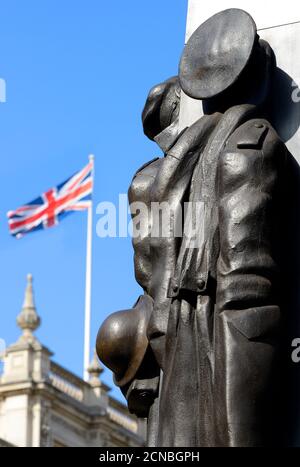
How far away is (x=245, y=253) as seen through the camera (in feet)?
16.9

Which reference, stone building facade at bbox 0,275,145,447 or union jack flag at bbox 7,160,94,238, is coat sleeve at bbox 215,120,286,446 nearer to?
union jack flag at bbox 7,160,94,238

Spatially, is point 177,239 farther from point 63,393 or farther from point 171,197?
point 63,393

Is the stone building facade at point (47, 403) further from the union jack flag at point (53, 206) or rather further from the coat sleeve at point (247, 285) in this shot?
the coat sleeve at point (247, 285)

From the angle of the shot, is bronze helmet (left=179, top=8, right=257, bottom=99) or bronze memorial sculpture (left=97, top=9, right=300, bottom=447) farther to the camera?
bronze helmet (left=179, top=8, right=257, bottom=99)

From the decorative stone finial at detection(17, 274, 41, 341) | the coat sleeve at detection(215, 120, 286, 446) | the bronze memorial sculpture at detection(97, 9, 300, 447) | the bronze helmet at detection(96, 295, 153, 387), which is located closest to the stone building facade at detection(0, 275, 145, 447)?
the decorative stone finial at detection(17, 274, 41, 341)

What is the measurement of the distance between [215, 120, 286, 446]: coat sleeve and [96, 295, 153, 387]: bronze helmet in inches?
20.7

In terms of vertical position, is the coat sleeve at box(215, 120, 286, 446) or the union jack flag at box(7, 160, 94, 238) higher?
the union jack flag at box(7, 160, 94, 238)

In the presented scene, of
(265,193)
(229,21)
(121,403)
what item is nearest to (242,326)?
(265,193)

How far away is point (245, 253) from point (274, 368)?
0.44 metres

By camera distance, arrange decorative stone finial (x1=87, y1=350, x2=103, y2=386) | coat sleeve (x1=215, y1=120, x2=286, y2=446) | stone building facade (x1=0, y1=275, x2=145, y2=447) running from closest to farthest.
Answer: coat sleeve (x1=215, y1=120, x2=286, y2=446) → stone building facade (x1=0, y1=275, x2=145, y2=447) → decorative stone finial (x1=87, y1=350, x2=103, y2=386)

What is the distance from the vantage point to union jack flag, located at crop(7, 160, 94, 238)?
3841 centimetres

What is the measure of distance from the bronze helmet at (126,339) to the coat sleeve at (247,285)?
1.73 ft

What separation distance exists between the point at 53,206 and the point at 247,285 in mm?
34114

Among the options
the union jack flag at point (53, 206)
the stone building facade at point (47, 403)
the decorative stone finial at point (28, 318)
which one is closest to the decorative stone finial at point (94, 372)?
the stone building facade at point (47, 403)
